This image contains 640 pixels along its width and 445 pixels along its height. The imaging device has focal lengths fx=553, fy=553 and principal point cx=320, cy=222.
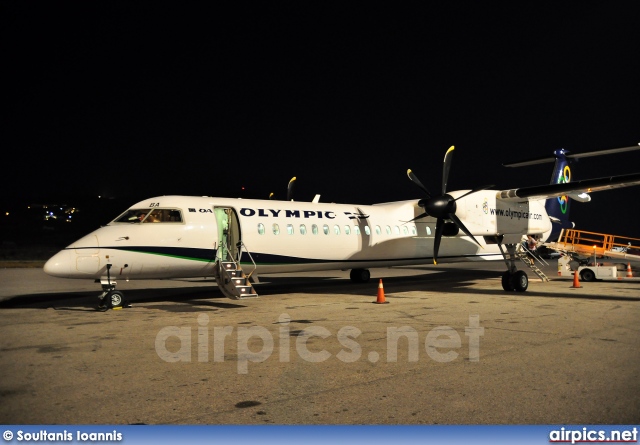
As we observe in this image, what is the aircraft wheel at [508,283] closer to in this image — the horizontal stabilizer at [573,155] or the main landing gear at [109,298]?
the horizontal stabilizer at [573,155]

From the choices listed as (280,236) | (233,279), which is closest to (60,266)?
(233,279)

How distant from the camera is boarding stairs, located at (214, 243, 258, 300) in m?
14.6

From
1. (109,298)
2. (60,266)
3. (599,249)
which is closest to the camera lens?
(60,266)

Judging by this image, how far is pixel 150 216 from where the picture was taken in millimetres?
15516

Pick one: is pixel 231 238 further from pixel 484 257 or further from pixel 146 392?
pixel 484 257

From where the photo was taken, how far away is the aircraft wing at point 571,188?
1764cm

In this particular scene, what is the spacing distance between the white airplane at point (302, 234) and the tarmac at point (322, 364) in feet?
4.27

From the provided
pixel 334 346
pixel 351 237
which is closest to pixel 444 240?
pixel 351 237

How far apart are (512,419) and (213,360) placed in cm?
429

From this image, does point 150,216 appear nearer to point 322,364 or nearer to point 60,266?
point 60,266

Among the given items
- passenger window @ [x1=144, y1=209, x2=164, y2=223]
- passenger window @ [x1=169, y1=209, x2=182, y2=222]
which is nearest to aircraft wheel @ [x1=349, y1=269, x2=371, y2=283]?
passenger window @ [x1=169, y1=209, x2=182, y2=222]

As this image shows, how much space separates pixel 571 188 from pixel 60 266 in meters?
15.6

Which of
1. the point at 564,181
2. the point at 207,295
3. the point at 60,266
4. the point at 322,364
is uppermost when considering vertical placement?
the point at 564,181

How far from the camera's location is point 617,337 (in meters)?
9.72
